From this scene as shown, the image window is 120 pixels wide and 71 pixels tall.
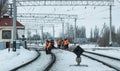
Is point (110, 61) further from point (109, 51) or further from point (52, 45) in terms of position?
point (109, 51)

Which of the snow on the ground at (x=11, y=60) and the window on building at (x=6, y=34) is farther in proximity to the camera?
the window on building at (x=6, y=34)

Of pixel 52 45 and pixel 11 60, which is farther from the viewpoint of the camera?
pixel 52 45

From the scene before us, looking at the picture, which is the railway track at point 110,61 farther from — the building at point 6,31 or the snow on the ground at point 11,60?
the building at point 6,31

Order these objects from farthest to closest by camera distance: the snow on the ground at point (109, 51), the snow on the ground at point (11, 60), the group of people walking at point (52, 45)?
the snow on the ground at point (109, 51), the group of people walking at point (52, 45), the snow on the ground at point (11, 60)

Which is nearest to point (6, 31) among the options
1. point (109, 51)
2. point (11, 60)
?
point (109, 51)

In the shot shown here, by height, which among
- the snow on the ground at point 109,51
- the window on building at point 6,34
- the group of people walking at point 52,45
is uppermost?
the window on building at point 6,34

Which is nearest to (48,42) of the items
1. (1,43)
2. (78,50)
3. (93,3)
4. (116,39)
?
(1,43)

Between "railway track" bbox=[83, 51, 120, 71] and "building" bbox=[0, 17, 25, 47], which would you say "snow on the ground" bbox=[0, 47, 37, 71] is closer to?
"railway track" bbox=[83, 51, 120, 71]

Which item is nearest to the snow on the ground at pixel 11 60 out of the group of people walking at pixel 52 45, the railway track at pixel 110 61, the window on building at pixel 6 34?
the group of people walking at pixel 52 45

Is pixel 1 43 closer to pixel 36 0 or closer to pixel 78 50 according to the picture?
pixel 36 0

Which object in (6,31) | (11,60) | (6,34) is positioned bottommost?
(11,60)

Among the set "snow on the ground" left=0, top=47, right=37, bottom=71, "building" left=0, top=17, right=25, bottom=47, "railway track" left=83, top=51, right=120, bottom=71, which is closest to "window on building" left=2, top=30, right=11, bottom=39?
"building" left=0, top=17, right=25, bottom=47

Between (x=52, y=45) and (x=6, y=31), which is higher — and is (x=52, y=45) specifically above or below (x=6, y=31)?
below

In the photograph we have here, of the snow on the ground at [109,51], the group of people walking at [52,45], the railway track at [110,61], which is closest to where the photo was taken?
the railway track at [110,61]
